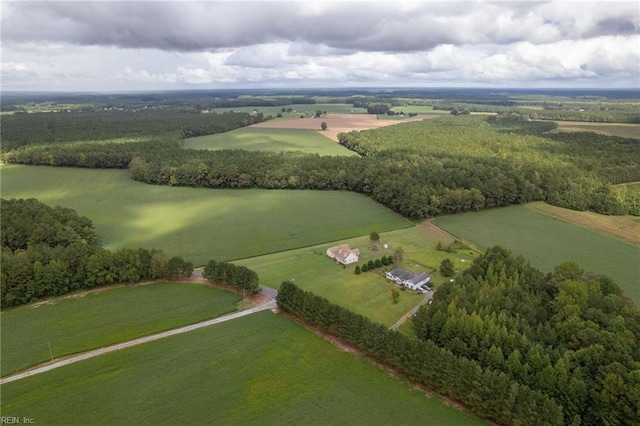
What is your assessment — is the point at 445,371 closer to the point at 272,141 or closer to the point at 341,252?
the point at 341,252

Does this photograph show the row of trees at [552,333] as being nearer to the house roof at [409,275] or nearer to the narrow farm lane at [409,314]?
the narrow farm lane at [409,314]

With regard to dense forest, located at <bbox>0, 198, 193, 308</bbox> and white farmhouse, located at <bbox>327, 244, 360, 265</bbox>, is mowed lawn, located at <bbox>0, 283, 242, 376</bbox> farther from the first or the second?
white farmhouse, located at <bbox>327, 244, 360, 265</bbox>

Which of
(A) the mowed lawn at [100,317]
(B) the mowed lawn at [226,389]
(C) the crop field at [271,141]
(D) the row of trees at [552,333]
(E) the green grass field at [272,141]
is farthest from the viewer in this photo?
(C) the crop field at [271,141]

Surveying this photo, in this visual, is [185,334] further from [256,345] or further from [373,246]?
[373,246]

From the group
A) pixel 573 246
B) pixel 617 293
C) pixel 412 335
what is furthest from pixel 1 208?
pixel 573 246

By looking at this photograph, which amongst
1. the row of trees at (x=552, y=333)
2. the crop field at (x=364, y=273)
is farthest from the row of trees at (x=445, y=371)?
the crop field at (x=364, y=273)

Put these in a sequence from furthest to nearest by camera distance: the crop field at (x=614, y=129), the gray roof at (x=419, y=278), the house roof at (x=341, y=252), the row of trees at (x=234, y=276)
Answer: the crop field at (x=614, y=129) < the house roof at (x=341, y=252) < the gray roof at (x=419, y=278) < the row of trees at (x=234, y=276)

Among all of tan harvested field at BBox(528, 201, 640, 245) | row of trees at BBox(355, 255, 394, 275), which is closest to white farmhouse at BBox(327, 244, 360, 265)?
row of trees at BBox(355, 255, 394, 275)
